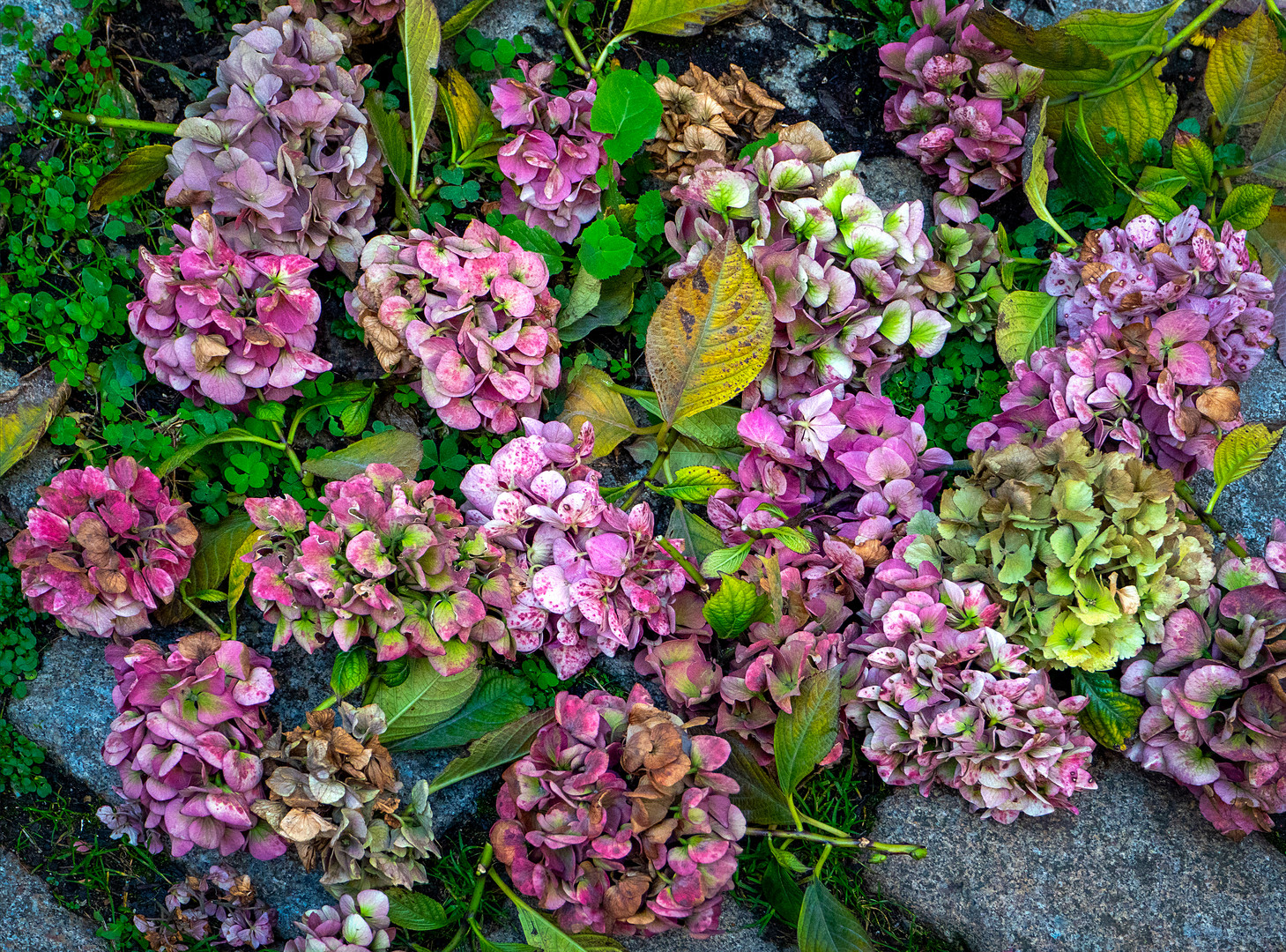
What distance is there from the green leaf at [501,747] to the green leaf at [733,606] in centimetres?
50

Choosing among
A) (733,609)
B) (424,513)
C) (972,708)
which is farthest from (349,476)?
(972,708)

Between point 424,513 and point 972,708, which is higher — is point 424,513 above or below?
above

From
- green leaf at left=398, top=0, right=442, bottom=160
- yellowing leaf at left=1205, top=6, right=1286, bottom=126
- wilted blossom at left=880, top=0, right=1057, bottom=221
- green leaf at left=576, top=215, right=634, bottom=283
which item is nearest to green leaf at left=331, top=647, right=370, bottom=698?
green leaf at left=576, top=215, right=634, bottom=283

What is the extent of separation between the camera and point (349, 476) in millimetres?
2443

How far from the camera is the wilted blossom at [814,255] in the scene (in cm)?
240

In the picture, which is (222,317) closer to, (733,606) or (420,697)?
(420,697)

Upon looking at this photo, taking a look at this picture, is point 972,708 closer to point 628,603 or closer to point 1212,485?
point 628,603

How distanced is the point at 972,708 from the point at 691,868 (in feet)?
2.47

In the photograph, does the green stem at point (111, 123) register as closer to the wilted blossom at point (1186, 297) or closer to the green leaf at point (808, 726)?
the green leaf at point (808, 726)

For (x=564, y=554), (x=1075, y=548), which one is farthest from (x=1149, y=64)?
(x=564, y=554)

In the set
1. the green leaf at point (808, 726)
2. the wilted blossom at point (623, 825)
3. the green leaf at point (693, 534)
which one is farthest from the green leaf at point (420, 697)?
the green leaf at point (808, 726)

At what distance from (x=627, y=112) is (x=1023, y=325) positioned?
48.6 inches

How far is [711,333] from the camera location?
2.34 meters

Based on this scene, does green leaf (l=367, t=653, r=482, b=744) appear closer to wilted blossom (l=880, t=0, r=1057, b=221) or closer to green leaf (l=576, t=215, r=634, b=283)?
green leaf (l=576, t=215, r=634, b=283)
